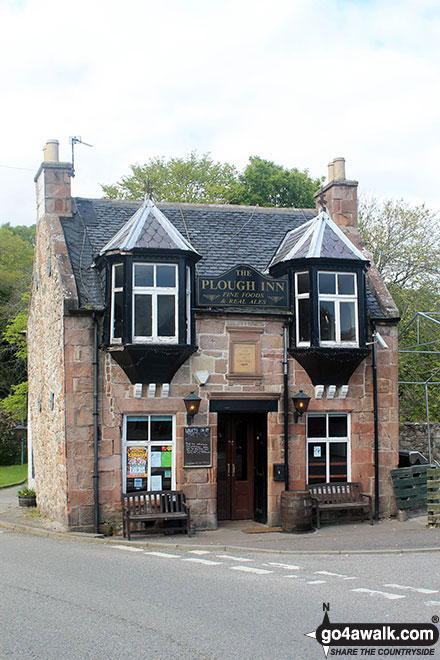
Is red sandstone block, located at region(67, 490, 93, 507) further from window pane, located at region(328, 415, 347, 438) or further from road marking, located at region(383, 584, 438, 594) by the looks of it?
road marking, located at region(383, 584, 438, 594)

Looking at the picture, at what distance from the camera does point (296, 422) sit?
17.0m

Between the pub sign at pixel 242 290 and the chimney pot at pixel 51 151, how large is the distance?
17.8 feet

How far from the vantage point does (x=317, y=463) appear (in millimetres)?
17203

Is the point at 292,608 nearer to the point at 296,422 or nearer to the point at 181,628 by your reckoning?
the point at 181,628

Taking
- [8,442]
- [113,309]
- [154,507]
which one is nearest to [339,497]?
[154,507]

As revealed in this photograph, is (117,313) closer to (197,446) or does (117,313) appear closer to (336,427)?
(197,446)

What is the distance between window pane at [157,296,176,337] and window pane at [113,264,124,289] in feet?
2.97

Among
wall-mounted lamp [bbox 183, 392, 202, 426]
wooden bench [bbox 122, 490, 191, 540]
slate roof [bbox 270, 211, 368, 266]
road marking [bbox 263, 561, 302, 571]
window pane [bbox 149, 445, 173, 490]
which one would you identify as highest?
slate roof [bbox 270, 211, 368, 266]

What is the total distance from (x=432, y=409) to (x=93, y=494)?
15866 mm

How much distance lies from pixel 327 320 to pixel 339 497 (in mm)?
4025

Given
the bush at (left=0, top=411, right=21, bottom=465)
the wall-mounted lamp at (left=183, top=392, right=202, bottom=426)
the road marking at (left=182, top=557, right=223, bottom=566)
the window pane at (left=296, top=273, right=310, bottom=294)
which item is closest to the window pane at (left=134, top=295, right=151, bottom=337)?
the wall-mounted lamp at (left=183, top=392, right=202, bottom=426)

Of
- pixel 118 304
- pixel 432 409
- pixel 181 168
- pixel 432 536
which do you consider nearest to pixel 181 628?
pixel 432 536

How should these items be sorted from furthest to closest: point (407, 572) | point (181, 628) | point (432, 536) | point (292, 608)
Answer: point (432, 536), point (407, 572), point (292, 608), point (181, 628)

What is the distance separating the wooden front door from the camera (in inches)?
691
